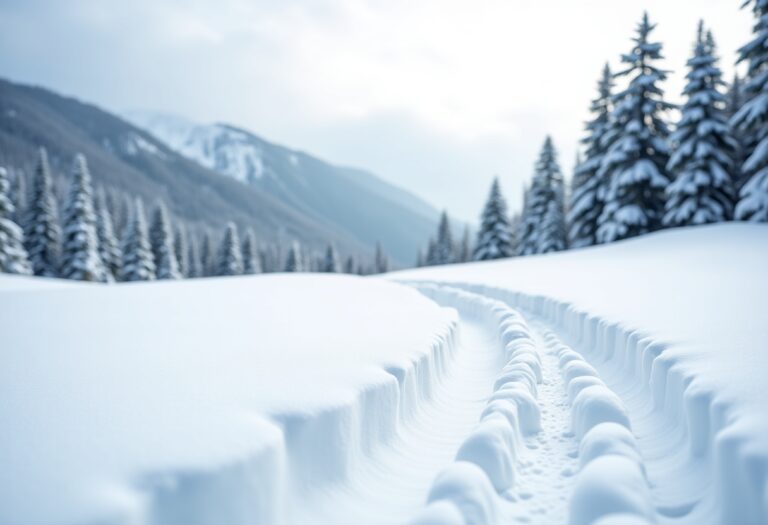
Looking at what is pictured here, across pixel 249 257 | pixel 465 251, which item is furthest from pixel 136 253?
pixel 465 251

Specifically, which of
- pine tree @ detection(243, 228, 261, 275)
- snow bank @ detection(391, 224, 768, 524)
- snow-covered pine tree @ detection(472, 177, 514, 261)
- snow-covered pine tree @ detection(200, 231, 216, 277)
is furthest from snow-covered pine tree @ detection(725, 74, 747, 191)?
snow-covered pine tree @ detection(200, 231, 216, 277)

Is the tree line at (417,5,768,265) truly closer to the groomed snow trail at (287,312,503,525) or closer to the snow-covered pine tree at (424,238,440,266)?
the groomed snow trail at (287,312,503,525)

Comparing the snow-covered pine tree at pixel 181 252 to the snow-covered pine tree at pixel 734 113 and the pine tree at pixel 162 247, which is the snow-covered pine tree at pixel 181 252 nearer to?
the pine tree at pixel 162 247

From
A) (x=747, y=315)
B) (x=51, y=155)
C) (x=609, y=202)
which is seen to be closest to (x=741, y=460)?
(x=747, y=315)

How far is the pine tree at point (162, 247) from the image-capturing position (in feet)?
138

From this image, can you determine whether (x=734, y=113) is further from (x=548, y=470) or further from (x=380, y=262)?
(x=380, y=262)

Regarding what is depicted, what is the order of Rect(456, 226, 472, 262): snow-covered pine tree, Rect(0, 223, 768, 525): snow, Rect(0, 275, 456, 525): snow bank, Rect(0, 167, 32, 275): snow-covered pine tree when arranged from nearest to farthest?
Rect(0, 275, 456, 525): snow bank, Rect(0, 223, 768, 525): snow, Rect(0, 167, 32, 275): snow-covered pine tree, Rect(456, 226, 472, 262): snow-covered pine tree

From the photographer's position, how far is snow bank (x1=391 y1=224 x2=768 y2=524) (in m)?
2.66

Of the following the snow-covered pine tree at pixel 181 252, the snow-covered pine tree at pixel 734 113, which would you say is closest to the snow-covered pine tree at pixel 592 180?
the snow-covered pine tree at pixel 734 113

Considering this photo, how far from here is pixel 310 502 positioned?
3020 millimetres

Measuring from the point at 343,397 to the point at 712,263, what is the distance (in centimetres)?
1219

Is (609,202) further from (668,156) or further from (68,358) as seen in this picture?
(68,358)

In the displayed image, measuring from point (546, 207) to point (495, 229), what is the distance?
448 centimetres

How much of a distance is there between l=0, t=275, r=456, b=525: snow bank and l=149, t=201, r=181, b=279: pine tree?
126 ft
